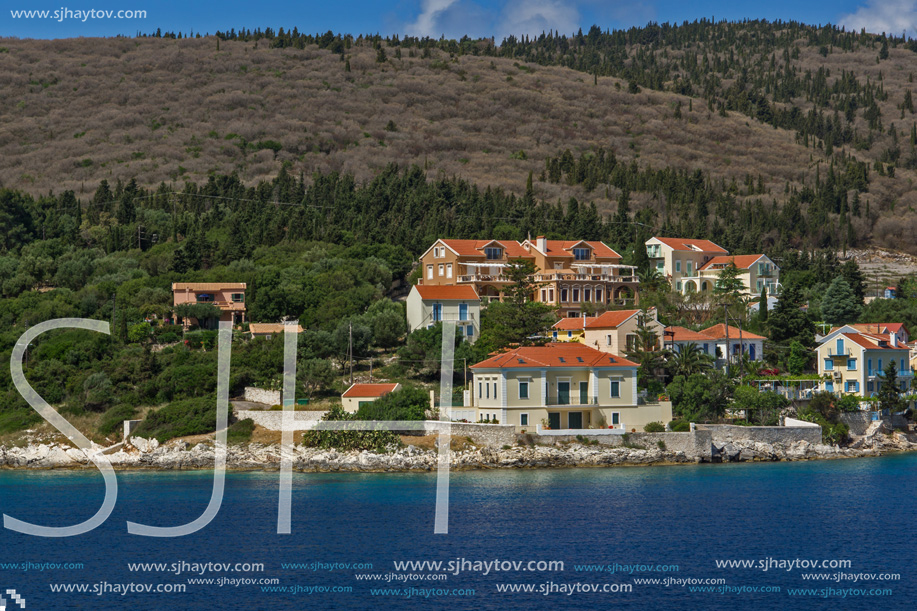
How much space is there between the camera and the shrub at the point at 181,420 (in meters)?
53.9

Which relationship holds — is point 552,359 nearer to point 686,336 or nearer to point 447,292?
point 686,336

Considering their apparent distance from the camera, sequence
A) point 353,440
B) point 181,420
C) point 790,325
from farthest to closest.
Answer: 1. point 790,325
2. point 181,420
3. point 353,440

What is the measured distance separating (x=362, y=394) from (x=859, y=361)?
27.8m

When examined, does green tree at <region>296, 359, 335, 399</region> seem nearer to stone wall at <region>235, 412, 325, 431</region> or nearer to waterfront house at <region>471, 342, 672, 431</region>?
stone wall at <region>235, 412, 325, 431</region>

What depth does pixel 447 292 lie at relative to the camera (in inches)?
2618

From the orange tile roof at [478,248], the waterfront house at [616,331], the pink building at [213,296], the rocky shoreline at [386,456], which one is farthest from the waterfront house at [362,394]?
the orange tile roof at [478,248]

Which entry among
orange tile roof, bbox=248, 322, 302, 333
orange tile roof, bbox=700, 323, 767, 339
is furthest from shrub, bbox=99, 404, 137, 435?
orange tile roof, bbox=700, 323, 767, 339

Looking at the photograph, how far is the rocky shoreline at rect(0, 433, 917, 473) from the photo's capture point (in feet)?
164

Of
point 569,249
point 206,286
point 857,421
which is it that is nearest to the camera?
point 857,421

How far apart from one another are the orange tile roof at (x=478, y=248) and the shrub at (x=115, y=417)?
27.0 meters

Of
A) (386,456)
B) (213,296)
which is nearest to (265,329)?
(213,296)

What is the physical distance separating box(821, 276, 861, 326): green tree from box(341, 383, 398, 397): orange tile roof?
117ft

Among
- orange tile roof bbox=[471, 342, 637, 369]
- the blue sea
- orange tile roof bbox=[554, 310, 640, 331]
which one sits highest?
orange tile roof bbox=[554, 310, 640, 331]

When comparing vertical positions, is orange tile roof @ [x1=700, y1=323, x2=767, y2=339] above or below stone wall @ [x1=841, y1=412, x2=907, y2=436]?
above
